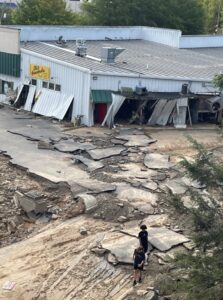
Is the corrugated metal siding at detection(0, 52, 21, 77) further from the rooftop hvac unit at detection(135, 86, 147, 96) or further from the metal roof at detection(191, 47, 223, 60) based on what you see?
the metal roof at detection(191, 47, 223, 60)

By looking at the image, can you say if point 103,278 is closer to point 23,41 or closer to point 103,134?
point 103,134

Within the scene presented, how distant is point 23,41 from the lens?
3594 cm

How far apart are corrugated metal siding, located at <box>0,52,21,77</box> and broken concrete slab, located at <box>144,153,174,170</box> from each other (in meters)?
12.6

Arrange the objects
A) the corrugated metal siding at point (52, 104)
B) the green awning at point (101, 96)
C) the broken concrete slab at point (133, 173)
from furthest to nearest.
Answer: the corrugated metal siding at point (52, 104), the green awning at point (101, 96), the broken concrete slab at point (133, 173)

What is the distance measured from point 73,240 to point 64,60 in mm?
16063

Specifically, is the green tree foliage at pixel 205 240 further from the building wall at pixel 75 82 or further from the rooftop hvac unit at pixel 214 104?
the rooftop hvac unit at pixel 214 104

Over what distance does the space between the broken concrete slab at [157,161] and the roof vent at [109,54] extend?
9.41 meters

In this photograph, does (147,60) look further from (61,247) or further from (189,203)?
(189,203)

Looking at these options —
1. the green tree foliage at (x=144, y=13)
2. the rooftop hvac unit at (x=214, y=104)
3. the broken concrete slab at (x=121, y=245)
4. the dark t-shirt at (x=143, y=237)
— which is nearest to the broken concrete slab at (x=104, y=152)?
the broken concrete slab at (x=121, y=245)

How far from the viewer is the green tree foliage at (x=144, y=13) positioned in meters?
50.9

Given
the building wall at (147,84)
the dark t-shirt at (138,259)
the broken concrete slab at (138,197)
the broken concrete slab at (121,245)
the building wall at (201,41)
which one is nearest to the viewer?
the dark t-shirt at (138,259)

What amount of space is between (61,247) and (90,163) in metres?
6.58

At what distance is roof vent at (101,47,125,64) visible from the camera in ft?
104

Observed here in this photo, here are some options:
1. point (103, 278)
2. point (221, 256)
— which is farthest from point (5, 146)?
point (221, 256)
